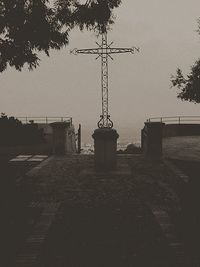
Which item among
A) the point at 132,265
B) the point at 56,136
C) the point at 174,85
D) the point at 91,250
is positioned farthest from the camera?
the point at 174,85

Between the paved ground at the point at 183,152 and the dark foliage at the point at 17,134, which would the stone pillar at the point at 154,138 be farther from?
the dark foliage at the point at 17,134

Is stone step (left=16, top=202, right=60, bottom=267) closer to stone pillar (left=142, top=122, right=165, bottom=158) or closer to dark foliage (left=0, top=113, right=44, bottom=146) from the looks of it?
stone pillar (left=142, top=122, right=165, bottom=158)

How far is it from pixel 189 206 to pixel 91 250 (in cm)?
367

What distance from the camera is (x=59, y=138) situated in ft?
66.1

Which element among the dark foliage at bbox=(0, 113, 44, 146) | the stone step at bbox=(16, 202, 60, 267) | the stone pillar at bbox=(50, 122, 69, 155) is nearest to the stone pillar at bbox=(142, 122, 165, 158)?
the stone pillar at bbox=(50, 122, 69, 155)

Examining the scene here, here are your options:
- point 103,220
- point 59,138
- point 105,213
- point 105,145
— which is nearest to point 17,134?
point 59,138

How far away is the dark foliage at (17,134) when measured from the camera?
26703mm

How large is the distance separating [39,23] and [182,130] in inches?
745

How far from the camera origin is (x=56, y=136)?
2012 cm

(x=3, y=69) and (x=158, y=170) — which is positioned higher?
(x=3, y=69)

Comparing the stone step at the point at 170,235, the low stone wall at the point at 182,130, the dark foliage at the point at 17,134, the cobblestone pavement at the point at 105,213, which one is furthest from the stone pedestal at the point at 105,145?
the low stone wall at the point at 182,130

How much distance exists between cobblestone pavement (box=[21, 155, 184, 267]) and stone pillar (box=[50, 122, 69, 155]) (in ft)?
10.2

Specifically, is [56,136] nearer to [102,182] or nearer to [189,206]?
[102,182]

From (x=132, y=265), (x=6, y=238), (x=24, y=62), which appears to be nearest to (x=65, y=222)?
(x=6, y=238)
